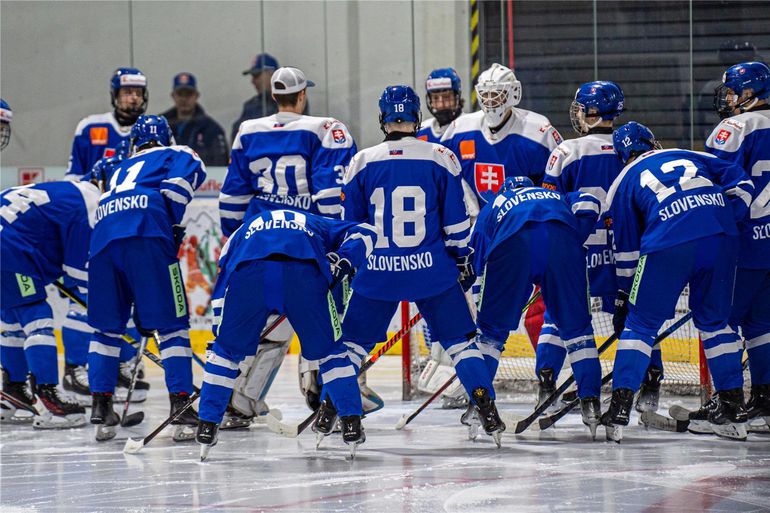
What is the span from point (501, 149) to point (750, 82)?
1.14m

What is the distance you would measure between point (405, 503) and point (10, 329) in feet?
8.80

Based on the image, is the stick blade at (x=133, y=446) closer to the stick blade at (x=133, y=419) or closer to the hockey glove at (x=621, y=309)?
the stick blade at (x=133, y=419)

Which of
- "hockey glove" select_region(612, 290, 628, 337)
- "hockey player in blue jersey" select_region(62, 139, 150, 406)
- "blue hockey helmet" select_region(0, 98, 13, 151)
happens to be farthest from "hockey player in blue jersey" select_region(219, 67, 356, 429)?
"blue hockey helmet" select_region(0, 98, 13, 151)

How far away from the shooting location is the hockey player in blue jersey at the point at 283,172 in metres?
5.07

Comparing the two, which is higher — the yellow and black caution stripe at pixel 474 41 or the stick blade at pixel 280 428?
the yellow and black caution stripe at pixel 474 41

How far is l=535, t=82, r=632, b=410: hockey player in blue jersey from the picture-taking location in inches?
193

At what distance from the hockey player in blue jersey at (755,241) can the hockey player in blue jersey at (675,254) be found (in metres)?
0.16

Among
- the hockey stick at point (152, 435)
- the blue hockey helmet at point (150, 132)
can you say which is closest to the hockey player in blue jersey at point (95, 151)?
the blue hockey helmet at point (150, 132)

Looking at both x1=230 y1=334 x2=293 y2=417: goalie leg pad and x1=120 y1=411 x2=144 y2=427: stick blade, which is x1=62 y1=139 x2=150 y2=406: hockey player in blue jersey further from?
x1=230 y1=334 x2=293 y2=417: goalie leg pad

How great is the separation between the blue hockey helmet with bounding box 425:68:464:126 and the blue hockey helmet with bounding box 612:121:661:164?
1.39 meters

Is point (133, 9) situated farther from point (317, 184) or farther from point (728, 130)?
point (728, 130)

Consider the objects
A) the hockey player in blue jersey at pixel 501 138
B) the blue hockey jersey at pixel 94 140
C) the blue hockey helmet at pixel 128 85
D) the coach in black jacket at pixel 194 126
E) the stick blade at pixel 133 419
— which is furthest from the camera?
the coach in black jacket at pixel 194 126

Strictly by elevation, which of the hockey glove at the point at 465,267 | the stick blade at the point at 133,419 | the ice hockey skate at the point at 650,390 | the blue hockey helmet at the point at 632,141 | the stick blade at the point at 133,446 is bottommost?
the stick blade at the point at 133,419

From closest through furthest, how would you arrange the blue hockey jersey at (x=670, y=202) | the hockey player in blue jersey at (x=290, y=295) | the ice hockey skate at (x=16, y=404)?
the hockey player in blue jersey at (x=290, y=295), the blue hockey jersey at (x=670, y=202), the ice hockey skate at (x=16, y=404)
